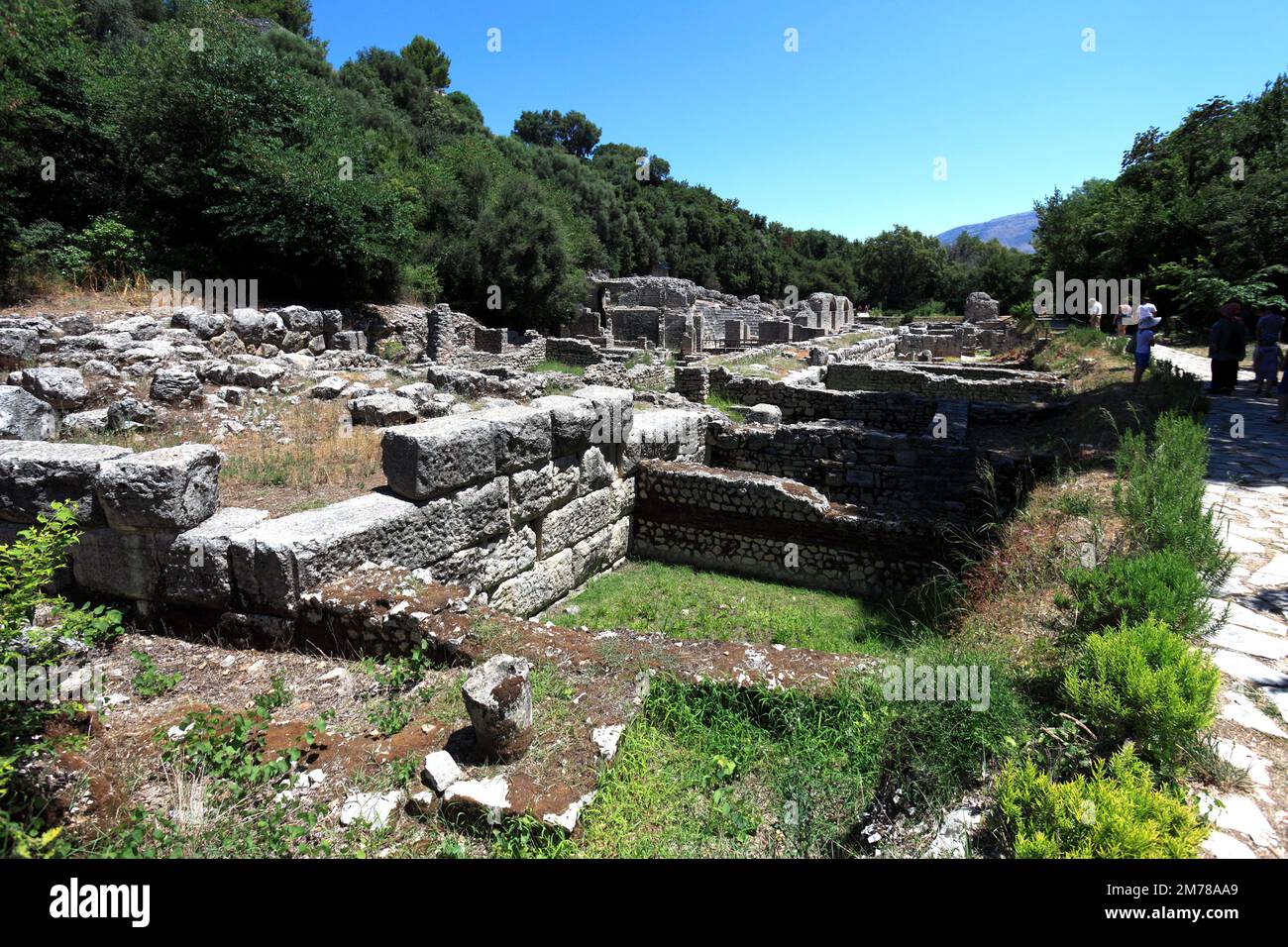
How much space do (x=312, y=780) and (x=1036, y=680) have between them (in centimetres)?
369

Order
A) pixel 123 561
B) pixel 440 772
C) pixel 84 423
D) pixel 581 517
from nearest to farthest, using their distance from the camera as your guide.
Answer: pixel 440 772
pixel 123 561
pixel 581 517
pixel 84 423

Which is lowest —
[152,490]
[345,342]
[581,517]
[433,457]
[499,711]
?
[499,711]

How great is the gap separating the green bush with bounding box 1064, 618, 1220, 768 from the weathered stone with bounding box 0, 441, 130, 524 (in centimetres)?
595

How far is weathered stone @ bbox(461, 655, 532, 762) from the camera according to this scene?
10.7 feet

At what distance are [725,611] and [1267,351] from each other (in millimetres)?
11027

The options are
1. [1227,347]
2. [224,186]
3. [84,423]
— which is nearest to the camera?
[84,423]

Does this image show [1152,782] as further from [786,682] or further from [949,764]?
[786,682]

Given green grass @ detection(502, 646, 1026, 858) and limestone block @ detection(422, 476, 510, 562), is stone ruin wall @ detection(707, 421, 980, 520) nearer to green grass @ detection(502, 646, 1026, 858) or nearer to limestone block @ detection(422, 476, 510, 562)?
limestone block @ detection(422, 476, 510, 562)

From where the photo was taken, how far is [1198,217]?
17719 mm

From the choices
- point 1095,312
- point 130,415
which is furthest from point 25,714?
point 1095,312

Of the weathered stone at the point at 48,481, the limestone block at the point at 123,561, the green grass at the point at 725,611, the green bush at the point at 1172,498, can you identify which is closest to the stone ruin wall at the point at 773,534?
the green grass at the point at 725,611

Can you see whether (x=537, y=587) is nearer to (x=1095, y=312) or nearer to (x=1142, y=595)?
(x=1142, y=595)

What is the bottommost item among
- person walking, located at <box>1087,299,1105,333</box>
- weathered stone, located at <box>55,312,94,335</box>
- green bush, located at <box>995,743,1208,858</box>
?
green bush, located at <box>995,743,1208,858</box>

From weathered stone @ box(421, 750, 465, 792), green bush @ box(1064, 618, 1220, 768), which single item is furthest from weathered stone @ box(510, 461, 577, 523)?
green bush @ box(1064, 618, 1220, 768)
